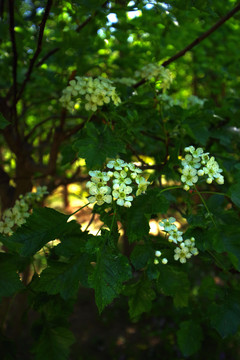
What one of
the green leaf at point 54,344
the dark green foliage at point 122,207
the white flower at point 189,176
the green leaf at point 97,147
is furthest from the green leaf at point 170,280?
the green leaf at point 54,344

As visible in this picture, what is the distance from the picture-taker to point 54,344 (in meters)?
1.75

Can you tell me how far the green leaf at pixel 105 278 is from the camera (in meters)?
1.09

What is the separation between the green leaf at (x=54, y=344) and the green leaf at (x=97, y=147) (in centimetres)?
95

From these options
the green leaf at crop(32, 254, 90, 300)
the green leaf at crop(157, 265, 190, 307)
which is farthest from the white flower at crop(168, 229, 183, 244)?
the green leaf at crop(32, 254, 90, 300)

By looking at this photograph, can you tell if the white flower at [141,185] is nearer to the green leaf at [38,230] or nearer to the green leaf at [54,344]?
the green leaf at [38,230]

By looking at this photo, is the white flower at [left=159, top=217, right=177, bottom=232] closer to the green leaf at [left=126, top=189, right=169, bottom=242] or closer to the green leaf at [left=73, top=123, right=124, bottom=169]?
the green leaf at [left=126, top=189, right=169, bottom=242]

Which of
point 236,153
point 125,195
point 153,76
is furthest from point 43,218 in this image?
point 236,153

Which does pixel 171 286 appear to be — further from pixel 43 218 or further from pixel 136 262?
pixel 43 218

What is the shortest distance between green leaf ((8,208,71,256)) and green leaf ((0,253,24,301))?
7cm

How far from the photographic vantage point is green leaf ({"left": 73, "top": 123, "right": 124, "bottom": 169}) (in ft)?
4.44

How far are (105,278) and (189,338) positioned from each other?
1.18 m

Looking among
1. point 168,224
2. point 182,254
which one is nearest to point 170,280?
point 182,254

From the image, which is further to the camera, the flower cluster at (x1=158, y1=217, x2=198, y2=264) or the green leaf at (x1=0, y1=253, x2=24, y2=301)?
the flower cluster at (x1=158, y1=217, x2=198, y2=264)

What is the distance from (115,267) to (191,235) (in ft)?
1.05
